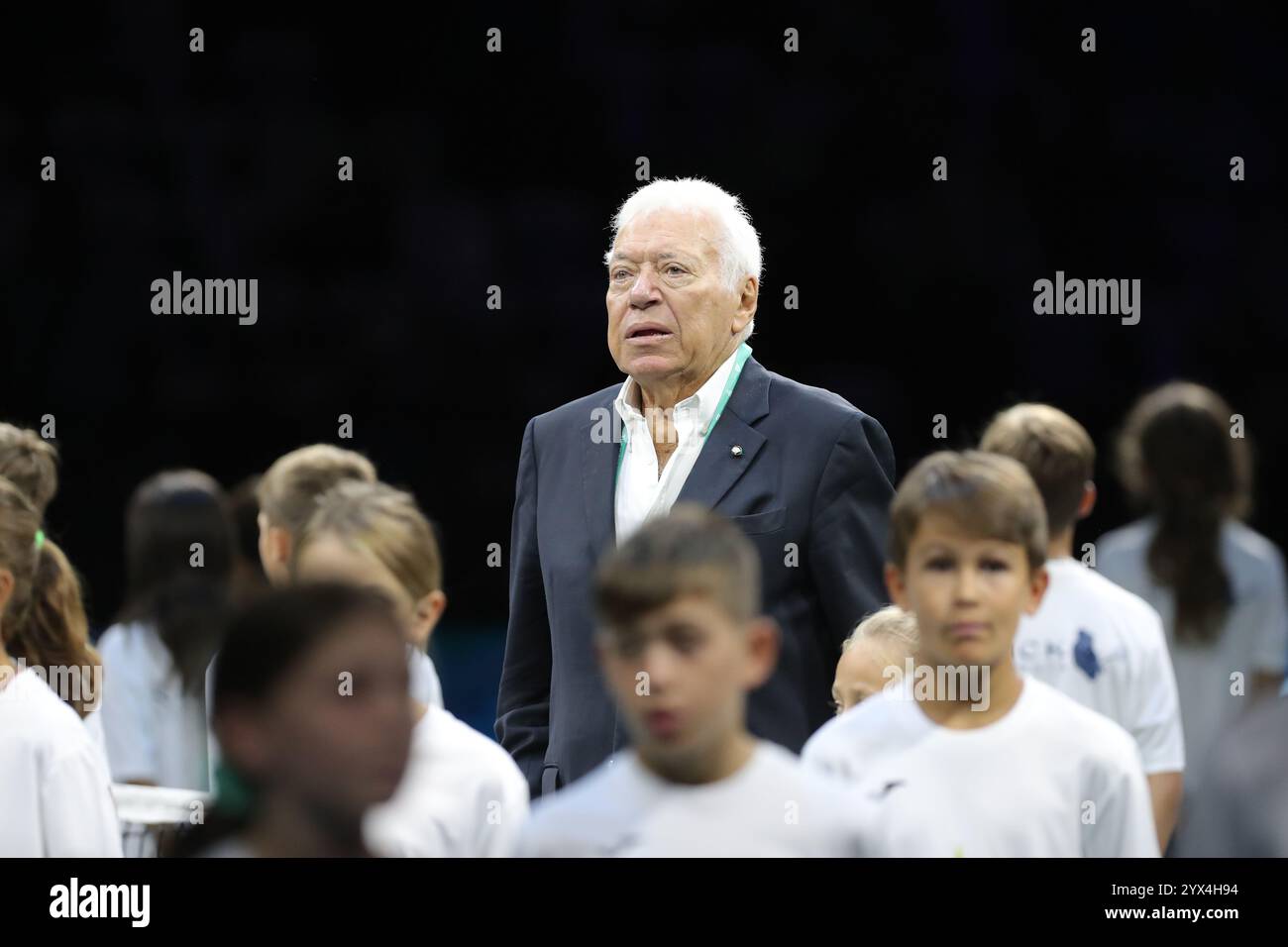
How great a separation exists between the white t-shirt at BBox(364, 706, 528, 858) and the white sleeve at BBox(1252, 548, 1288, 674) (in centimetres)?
209

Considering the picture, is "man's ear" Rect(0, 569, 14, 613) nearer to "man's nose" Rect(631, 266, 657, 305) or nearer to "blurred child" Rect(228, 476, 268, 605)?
"man's nose" Rect(631, 266, 657, 305)

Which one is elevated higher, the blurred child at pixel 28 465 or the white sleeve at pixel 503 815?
the blurred child at pixel 28 465

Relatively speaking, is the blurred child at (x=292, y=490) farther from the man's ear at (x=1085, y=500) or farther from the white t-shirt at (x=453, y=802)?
the man's ear at (x=1085, y=500)

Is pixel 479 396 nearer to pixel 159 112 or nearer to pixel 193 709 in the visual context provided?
pixel 159 112

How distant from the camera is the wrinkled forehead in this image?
330 cm

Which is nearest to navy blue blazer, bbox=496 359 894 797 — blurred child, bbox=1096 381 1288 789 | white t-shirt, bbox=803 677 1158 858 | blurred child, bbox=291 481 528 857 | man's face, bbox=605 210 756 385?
man's face, bbox=605 210 756 385

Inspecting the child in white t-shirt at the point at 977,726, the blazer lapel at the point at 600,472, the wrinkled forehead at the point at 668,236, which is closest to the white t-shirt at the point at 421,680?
the blazer lapel at the point at 600,472

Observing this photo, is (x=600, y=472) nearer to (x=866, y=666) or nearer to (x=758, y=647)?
(x=866, y=666)

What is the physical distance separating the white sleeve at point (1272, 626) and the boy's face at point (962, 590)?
1.61m

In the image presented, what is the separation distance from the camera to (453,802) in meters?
2.42

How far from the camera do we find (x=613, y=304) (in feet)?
10.8

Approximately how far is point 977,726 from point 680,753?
21.4 inches

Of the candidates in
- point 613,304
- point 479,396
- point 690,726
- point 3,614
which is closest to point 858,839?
point 690,726

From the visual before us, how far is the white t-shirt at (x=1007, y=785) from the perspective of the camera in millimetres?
2334
